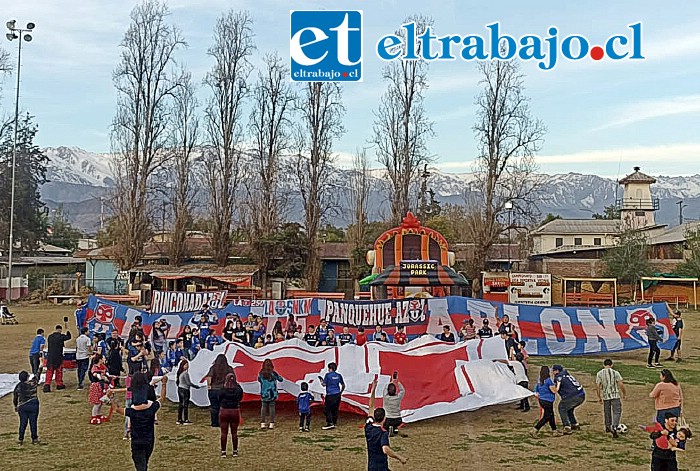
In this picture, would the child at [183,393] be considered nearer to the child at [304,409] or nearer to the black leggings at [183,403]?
the black leggings at [183,403]

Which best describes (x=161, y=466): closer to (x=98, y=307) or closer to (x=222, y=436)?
(x=222, y=436)

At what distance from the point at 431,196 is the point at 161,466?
70395mm

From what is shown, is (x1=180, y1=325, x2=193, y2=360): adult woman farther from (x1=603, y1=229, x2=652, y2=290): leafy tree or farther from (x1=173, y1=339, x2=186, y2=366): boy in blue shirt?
(x1=603, y1=229, x2=652, y2=290): leafy tree

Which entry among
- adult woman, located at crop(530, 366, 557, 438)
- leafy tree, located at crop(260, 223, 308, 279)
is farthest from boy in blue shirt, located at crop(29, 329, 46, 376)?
leafy tree, located at crop(260, 223, 308, 279)

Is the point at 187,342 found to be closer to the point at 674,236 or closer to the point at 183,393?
the point at 183,393

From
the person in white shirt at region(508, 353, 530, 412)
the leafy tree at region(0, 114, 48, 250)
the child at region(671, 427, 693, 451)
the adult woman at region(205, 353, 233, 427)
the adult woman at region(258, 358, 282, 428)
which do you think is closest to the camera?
the child at region(671, 427, 693, 451)

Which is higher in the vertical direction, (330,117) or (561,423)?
(330,117)

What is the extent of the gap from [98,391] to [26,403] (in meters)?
1.89

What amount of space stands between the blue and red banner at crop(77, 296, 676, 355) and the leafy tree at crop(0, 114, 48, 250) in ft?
147

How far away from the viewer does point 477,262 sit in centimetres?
4662

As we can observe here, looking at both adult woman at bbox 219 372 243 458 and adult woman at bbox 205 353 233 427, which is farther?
adult woman at bbox 205 353 233 427

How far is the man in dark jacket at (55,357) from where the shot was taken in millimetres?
17500

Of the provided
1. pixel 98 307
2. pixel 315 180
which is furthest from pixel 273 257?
pixel 98 307

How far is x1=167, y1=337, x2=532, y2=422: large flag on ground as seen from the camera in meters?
14.5
